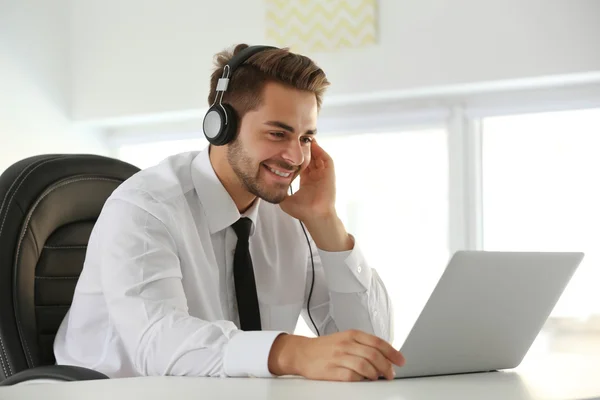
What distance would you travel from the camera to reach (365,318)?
1874 mm

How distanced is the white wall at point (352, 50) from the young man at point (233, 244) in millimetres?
1321

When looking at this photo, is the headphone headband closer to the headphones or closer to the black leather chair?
the headphones

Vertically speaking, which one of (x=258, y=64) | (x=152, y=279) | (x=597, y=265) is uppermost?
(x=258, y=64)

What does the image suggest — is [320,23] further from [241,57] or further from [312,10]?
[241,57]

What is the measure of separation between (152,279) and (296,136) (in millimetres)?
609

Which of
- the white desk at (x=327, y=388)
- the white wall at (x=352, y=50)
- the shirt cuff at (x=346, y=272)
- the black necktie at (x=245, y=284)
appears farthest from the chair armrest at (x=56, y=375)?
the white wall at (x=352, y=50)

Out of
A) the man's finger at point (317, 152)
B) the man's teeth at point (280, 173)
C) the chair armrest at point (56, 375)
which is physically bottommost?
the chair armrest at point (56, 375)

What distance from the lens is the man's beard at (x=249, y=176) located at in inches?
75.0

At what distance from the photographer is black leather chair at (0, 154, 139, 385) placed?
1.62m

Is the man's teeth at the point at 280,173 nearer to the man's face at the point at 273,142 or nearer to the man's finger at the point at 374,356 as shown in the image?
the man's face at the point at 273,142

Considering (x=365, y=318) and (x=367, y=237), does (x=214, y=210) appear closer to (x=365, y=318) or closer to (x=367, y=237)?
(x=365, y=318)

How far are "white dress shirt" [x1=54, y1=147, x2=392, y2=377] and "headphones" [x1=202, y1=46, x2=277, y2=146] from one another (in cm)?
6

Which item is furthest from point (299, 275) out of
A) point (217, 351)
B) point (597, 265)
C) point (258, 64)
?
point (597, 265)

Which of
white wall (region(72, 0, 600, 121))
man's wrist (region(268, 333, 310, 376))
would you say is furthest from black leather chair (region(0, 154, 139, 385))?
white wall (region(72, 0, 600, 121))
